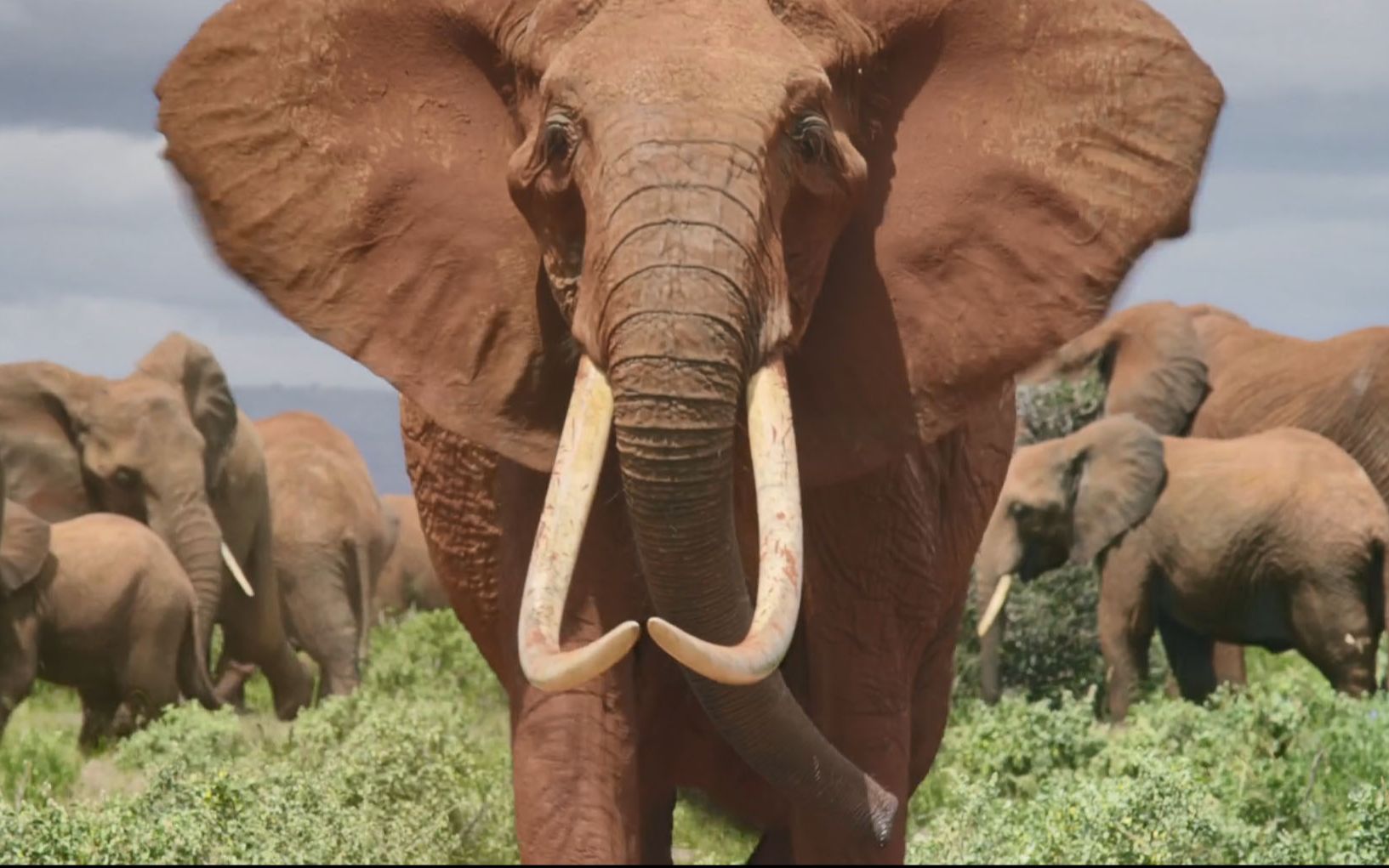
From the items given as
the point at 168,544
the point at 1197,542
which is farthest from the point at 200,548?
the point at 1197,542

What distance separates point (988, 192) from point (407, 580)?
1728cm

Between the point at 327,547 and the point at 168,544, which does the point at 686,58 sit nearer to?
the point at 168,544

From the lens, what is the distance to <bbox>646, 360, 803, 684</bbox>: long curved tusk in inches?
133

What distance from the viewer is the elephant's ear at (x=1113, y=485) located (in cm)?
1288

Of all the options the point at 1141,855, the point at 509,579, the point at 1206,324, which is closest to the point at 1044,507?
the point at 1206,324

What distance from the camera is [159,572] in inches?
442

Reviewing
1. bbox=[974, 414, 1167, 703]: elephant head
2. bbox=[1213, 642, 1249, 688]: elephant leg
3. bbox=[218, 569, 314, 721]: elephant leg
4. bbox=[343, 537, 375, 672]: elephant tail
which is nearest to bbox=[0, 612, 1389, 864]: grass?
bbox=[974, 414, 1167, 703]: elephant head

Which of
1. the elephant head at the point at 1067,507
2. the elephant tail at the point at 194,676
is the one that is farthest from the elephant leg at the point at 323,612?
the elephant head at the point at 1067,507

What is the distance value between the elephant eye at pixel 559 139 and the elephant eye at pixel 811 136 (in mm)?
288

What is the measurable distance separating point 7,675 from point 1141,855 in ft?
19.5

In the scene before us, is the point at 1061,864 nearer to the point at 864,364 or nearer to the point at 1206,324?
the point at 864,364

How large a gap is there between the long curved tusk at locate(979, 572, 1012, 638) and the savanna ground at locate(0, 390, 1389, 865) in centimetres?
112

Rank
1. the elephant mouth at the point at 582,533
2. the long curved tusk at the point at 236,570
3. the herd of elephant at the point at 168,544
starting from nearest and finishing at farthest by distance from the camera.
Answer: the elephant mouth at the point at 582,533
the herd of elephant at the point at 168,544
the long curved tusk at the point at 236,570

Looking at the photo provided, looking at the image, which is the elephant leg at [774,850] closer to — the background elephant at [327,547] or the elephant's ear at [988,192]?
the elephant's ear at [988,192]
